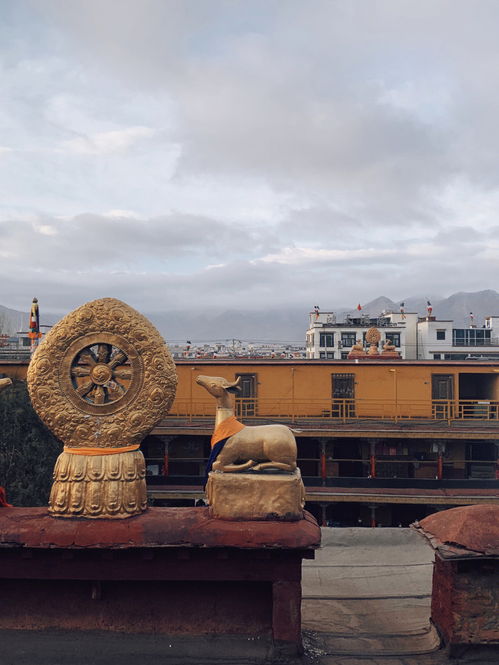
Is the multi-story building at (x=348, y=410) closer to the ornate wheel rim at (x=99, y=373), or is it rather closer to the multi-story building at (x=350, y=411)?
the multi-story building at (x=350, y=411)

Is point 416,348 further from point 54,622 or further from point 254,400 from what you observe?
point 54,622

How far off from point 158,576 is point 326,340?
60.2 m

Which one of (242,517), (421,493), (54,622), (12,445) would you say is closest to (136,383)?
(242,517)

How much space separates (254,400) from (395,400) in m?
6.75

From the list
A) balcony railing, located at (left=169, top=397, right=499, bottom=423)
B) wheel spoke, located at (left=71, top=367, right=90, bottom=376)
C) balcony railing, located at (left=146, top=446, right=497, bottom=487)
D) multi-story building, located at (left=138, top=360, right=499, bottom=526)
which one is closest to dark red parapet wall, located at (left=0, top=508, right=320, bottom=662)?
wheel spoke, located at (left=71, top=367, right=90, bottom=376)

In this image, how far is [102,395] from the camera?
8.55 metres

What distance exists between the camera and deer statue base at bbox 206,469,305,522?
8039 millimetres

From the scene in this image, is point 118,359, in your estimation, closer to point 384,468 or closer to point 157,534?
point 157,534

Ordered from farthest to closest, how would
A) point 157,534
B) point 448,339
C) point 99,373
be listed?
point 448,339
point 99,373
point 157,534

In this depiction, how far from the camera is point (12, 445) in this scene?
20.0 metres

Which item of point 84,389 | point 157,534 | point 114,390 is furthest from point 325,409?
point 157,534

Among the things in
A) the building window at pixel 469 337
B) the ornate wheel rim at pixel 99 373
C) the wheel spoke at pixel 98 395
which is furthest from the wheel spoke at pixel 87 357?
the building window at pixel 469 337

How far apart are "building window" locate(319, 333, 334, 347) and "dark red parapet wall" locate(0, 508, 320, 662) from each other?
59.4 metres

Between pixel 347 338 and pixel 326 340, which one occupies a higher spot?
pixel 347 338
